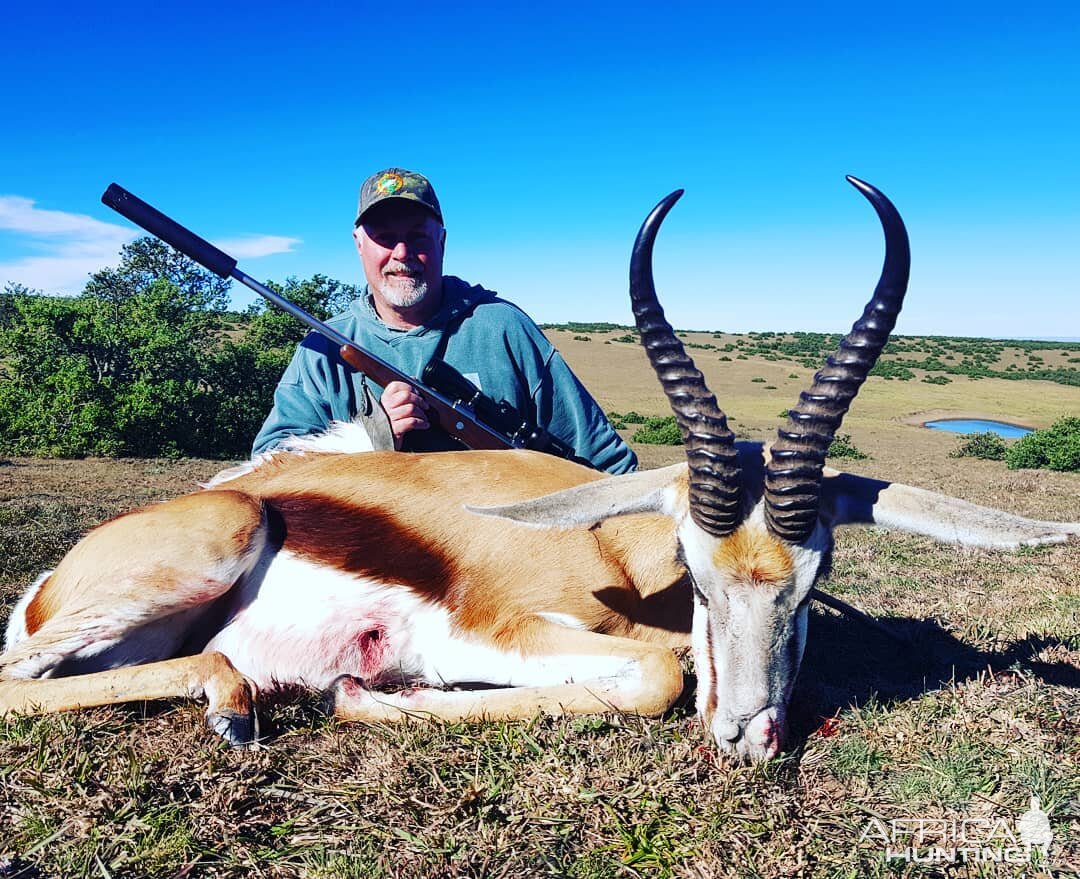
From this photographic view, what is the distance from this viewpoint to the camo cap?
20.2 feet

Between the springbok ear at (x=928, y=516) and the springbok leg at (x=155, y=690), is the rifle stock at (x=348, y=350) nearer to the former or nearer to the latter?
the springbok leg at (x=155, y=690)

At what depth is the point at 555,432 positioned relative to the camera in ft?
21.7

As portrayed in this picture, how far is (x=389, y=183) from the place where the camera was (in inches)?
244

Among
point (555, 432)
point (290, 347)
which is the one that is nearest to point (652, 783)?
point (555, 432)

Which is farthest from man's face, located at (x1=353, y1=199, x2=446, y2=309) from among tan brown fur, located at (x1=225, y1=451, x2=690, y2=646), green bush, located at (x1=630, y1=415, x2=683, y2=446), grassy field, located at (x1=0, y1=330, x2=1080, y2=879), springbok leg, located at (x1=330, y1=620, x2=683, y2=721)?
green bush, located at (x1=630, y1=415, x2=683, y2=446)

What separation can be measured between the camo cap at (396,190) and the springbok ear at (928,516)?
4.11 meters

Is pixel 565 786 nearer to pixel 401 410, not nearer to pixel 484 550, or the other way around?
pixel 484 550

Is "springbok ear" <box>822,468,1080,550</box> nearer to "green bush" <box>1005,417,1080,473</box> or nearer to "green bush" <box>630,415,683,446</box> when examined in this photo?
"green bush" <box>1005,417,1080,473</box>

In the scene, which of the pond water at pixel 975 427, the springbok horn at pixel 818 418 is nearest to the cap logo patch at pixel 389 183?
the springbok horn at pixel 818 418

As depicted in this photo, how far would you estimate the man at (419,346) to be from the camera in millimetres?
6266

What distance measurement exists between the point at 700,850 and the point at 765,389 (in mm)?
45186

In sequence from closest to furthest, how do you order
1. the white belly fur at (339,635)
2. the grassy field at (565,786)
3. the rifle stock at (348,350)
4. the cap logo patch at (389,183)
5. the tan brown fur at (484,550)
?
the grassy field at (565,786) < the white belly fur at (339,635) < the tan brown fur at (484,550) < the rifle stock at (348,350) < the cap logo patch at (389,183)

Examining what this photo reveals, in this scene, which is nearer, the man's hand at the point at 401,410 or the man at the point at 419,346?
the man's hand at the point at 401,410

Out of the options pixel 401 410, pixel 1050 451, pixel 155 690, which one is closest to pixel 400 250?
pixel 401 410
